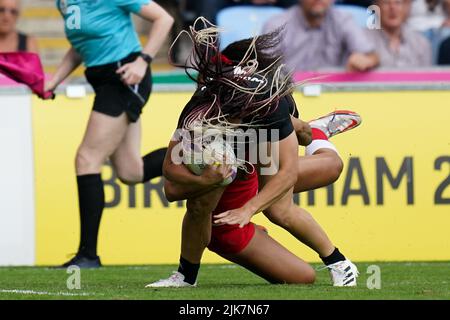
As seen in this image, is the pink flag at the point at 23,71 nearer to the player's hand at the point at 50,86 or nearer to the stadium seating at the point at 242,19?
the player's hand at the point at 50,86

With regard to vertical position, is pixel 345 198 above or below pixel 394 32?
below

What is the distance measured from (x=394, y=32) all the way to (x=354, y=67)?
990 millimetres

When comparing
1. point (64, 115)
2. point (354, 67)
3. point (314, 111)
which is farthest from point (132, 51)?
point (354, 67)

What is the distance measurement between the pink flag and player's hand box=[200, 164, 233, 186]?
2.95 metres

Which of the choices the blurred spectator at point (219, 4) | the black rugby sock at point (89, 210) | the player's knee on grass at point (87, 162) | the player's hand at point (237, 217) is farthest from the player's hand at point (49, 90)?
the blurred spectator at point (219, 4)

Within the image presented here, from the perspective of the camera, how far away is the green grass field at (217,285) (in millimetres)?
6547

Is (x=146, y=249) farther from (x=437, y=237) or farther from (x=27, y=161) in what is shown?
(x=437, y=237)

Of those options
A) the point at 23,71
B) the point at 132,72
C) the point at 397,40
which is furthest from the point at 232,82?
the point at 397,40

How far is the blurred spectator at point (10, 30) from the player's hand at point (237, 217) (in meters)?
6.06

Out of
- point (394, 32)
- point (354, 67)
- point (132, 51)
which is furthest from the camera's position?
point (394, 32)

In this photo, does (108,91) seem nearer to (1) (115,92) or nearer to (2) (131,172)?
(1) (115,92)

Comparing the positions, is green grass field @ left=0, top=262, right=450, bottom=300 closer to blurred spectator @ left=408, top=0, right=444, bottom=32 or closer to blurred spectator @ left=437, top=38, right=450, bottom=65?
blurred spectator @ left=437, top=38, right=450, bottom=65

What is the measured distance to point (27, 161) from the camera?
382 inches
